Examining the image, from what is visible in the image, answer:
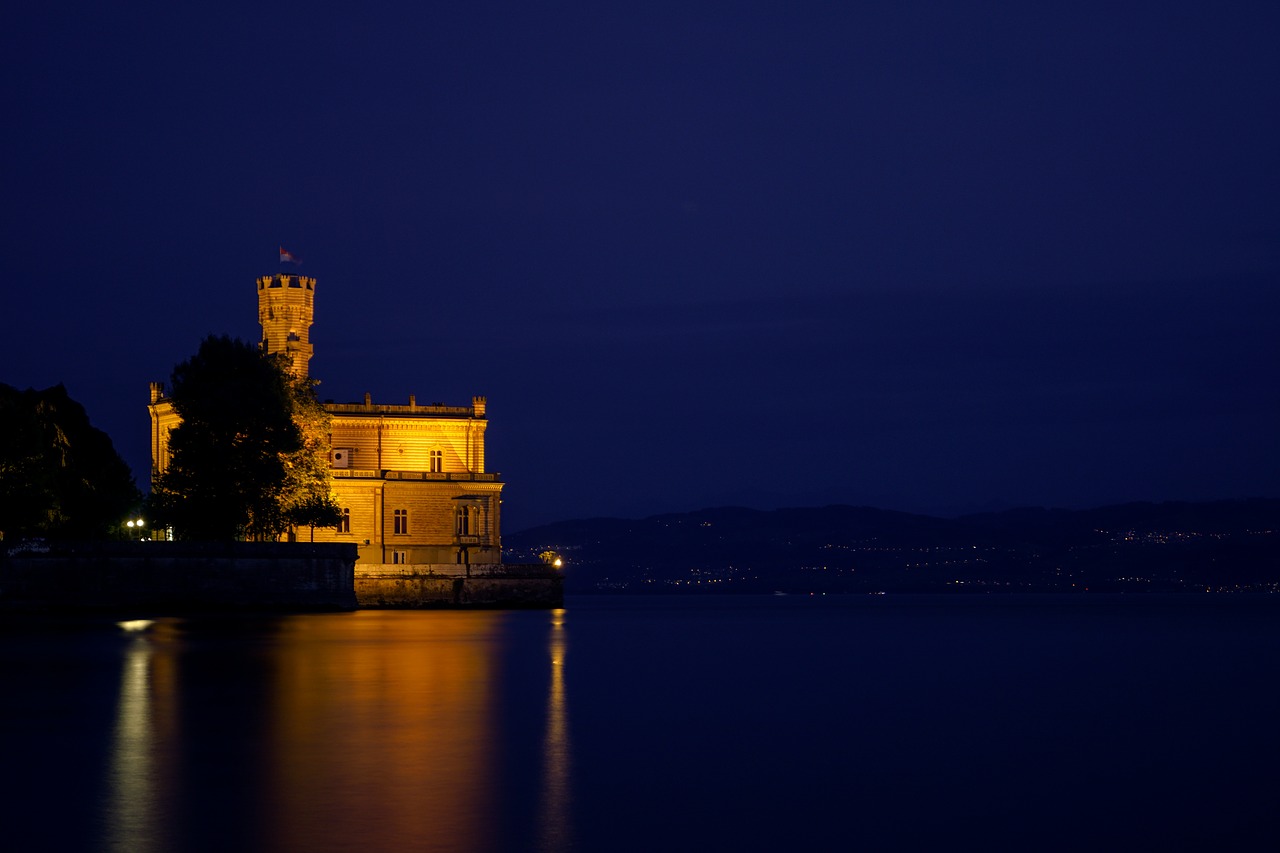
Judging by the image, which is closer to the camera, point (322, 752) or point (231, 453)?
point (322, 752)

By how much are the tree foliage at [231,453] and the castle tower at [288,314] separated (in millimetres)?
13234

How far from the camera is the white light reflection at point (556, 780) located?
1898 centimetres

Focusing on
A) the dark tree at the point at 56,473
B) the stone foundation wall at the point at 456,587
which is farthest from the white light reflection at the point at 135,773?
the stone foundation wall at the point at 456,587

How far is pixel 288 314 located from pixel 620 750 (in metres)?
69.8

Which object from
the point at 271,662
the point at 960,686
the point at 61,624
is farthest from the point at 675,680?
the point at 61,624

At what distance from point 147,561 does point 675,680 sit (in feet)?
122

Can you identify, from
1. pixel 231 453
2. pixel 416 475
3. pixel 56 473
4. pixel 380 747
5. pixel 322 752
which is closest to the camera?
pixel 322 752

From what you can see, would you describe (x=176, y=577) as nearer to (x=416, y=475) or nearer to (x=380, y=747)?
(x=416, y=475)

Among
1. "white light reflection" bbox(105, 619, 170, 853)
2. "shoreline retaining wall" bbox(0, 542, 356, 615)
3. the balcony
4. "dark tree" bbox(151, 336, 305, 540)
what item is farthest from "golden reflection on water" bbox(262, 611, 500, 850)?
the balcony

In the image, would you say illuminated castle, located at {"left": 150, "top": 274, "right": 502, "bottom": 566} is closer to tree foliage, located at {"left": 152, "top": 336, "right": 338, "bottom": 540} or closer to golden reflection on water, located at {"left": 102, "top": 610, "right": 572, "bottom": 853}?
tree foliage, located at {"left": 152, "top": 336, "right": 338, "bottom": 540}

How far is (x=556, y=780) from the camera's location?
2311 centimetres

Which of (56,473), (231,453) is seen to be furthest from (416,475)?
(56,473)

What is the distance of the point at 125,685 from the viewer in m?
36.5

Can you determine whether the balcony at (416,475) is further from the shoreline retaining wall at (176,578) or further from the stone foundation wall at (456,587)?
the shoreline retaining wall at (176,578)
